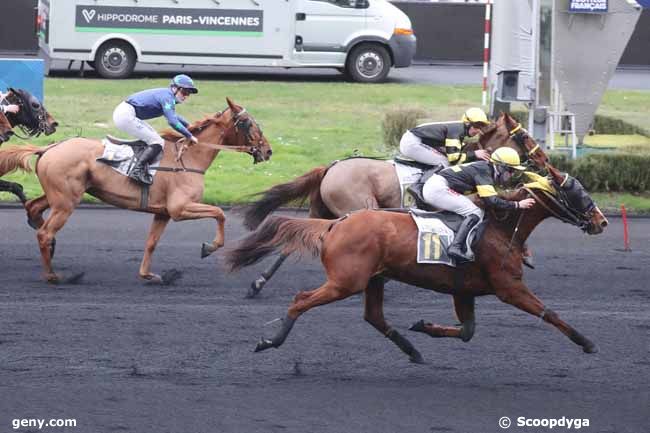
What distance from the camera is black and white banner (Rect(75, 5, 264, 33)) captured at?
930 inches

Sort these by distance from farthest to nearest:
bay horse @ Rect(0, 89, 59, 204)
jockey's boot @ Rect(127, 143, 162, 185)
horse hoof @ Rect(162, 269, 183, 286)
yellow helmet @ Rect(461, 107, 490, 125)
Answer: bay horse @ Rect(0, 89, 59, 204)
jockey's boot @ Rect(127, 143, 162, 185)
horse hoof @ Rect(162, 269, 183, 286)
yellow helmet @ Rect(461, 107, 490, 125)

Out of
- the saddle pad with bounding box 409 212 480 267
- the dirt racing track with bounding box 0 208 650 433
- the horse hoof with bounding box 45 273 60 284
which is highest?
the saddle pad with bounding box 409 212 480 267

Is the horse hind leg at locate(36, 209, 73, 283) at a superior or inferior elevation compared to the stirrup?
inferior

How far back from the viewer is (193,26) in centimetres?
2373

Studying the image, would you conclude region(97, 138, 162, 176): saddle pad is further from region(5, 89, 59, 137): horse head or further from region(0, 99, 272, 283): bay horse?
region(5, 89, 59, 137): horse head

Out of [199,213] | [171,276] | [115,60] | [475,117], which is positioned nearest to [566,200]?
[475,117]

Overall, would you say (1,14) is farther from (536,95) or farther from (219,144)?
(219,144)

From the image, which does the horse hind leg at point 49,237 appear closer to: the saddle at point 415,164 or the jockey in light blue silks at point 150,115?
the jockey in light blue silks at point 150,115

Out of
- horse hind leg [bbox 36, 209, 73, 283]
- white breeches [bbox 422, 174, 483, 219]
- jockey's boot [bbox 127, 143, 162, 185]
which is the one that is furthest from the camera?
jockey's boot [bbox 127, 143, 162, 185]

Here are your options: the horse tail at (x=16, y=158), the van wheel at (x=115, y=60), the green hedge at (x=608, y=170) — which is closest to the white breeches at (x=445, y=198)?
the horse tail at (x=16, y=158)

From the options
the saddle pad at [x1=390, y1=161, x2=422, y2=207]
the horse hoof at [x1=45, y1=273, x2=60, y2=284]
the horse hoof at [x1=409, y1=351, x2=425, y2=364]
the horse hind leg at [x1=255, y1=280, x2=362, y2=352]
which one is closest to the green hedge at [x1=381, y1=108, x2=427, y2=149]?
the saddle pad at [x1=390, y1=161, x2=422, y2=207]

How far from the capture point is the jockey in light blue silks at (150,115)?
11.7 m

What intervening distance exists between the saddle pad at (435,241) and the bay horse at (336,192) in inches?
90.5

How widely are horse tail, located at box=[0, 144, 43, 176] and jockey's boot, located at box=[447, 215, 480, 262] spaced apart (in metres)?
5.08
